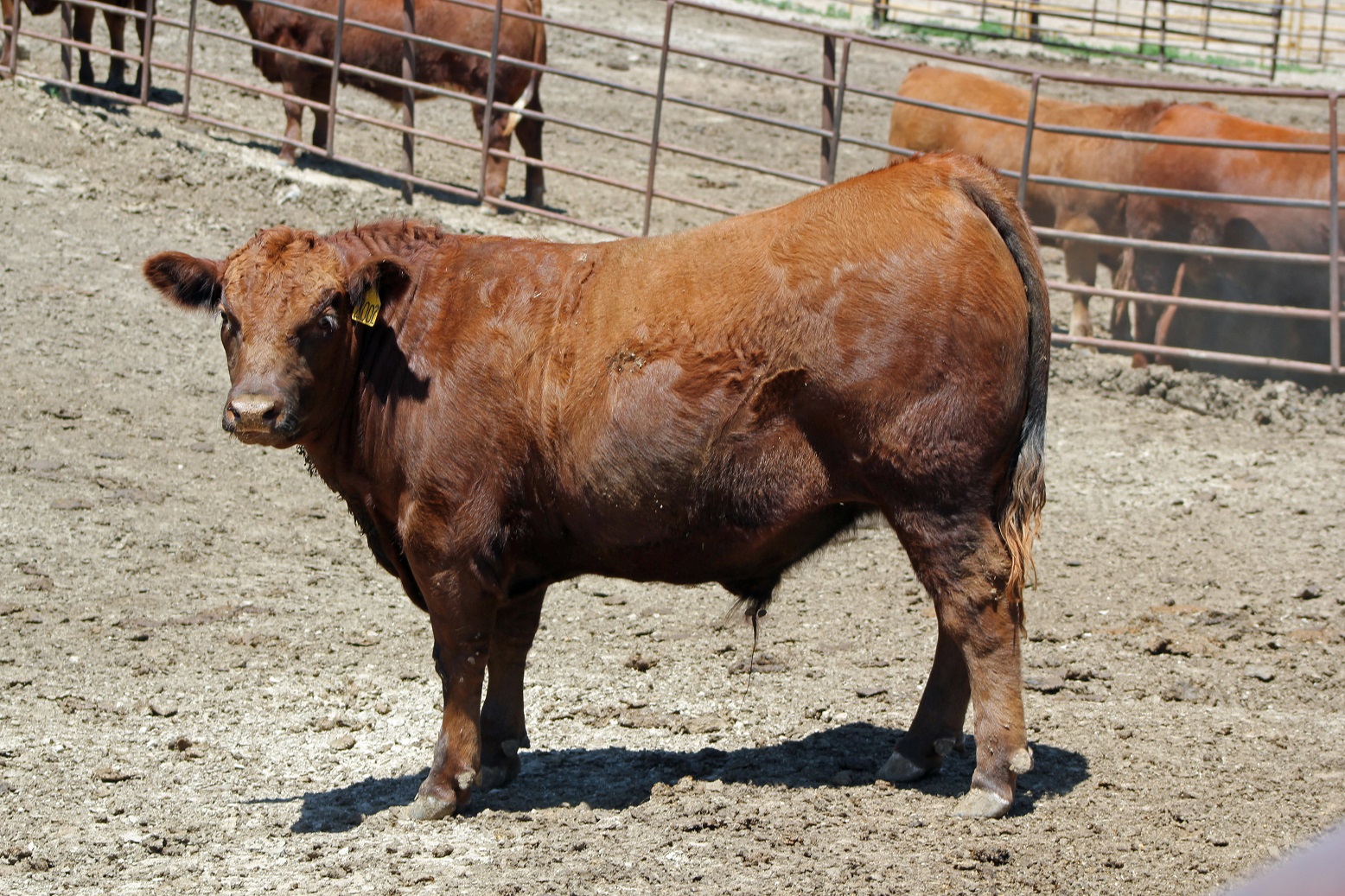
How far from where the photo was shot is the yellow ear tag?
4797 millimetres

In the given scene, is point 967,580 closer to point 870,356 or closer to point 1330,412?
point 870,356

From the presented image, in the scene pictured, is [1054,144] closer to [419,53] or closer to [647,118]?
[647,118]

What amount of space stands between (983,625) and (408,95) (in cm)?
1014

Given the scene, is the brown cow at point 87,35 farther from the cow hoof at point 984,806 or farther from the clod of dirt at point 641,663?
the cow hoof at point 984,806

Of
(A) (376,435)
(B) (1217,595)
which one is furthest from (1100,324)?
(A) (376,435)

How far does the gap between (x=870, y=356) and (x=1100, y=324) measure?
896 cm

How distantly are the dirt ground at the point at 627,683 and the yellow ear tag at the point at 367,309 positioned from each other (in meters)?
1.69

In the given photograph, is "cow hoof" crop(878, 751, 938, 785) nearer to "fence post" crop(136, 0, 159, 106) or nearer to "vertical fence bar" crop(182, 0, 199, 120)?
"vertical fence bar" crop(182, 0, 199, 120)

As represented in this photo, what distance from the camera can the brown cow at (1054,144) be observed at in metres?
12.4

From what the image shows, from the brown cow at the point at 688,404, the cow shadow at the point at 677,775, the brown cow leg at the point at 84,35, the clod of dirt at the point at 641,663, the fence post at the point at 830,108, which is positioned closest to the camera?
the brown cow at the point at 688,404

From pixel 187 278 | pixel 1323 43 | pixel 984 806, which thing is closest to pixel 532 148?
pixel 187 278

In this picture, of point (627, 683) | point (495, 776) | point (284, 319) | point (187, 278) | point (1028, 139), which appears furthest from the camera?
point (1028, 139)

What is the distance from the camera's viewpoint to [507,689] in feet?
17.2

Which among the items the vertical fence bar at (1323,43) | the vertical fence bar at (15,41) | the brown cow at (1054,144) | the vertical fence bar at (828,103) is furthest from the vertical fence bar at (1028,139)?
the vertical fence bar at (1323,43)
